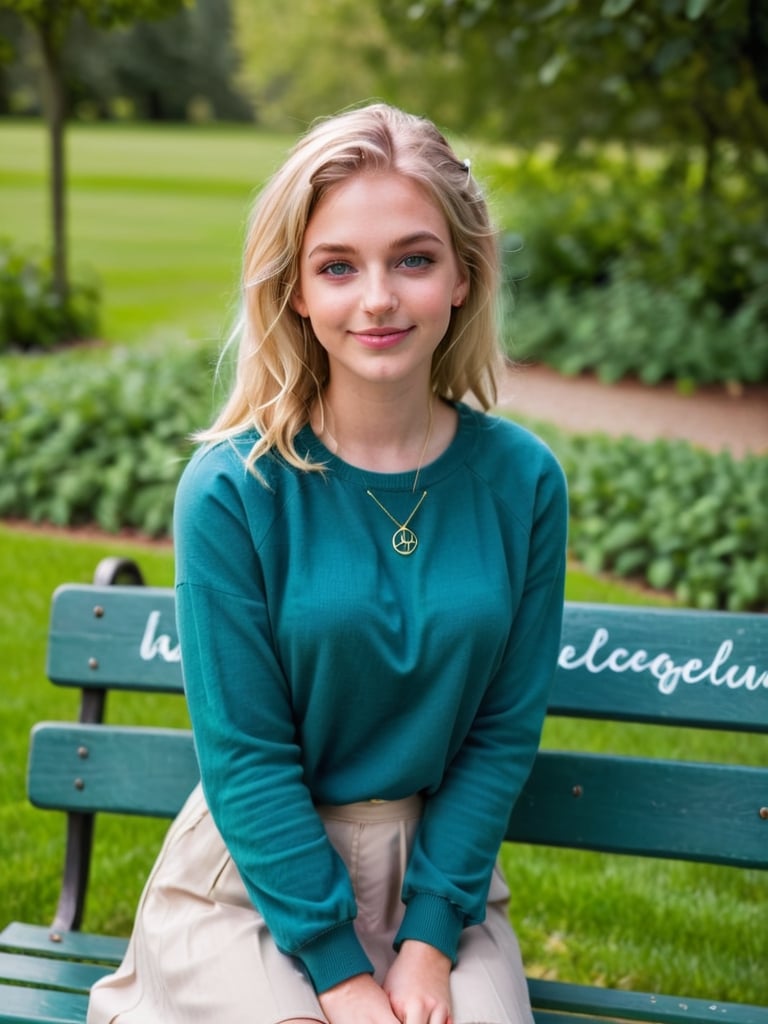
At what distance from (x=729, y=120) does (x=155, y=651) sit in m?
10.3

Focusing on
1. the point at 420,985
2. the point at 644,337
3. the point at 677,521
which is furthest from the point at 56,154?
the point at 420,985

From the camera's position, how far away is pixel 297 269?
2.29m

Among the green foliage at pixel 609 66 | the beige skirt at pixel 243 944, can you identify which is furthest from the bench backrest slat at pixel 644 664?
the green foliage at pixel 609 66

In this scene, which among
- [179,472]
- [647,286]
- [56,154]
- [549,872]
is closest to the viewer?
[549,872]

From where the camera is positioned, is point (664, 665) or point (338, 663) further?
point (664, 665)

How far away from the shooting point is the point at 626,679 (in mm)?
2725

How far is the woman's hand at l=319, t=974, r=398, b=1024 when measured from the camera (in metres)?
2.12

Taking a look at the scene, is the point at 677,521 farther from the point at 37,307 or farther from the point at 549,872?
the point at 37,307

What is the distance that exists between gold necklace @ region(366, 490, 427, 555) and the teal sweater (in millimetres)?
10

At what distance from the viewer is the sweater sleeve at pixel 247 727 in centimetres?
219

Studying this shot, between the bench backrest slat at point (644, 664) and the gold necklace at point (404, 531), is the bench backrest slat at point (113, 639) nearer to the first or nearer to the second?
the bench backrest slat at point (644, 664)

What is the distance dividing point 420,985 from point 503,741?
0.44m

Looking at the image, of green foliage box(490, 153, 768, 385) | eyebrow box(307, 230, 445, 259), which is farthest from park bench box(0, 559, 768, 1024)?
green foliage box(490, 153, 768, 385)

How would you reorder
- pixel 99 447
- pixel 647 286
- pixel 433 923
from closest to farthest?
pixel 433 923
pixel 99 447
pixel 647 286
